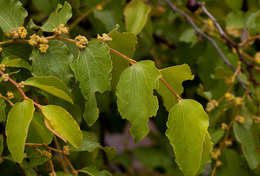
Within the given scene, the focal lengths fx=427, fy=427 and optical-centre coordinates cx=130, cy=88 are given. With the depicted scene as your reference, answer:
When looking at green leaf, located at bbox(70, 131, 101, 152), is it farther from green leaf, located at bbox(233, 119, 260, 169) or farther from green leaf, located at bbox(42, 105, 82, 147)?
green leaf, located at bbox(233, 119, 260, 169)

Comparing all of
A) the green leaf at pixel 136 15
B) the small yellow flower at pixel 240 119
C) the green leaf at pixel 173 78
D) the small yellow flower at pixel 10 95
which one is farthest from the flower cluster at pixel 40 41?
the small yellow flower at pixel 240 119

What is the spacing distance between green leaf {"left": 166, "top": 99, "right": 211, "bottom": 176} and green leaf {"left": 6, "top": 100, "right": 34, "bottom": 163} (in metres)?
0.28

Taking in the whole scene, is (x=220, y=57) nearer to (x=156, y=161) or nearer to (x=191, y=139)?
(x=191, y=139)

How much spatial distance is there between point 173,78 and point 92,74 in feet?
0.56

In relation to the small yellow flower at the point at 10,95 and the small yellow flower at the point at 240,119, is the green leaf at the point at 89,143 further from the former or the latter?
the small yellow flower at the point at 240,119

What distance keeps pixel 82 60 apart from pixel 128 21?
48cm

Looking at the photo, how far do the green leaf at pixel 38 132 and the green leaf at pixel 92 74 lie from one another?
0.09 m

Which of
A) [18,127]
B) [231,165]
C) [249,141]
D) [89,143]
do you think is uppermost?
[18,127]

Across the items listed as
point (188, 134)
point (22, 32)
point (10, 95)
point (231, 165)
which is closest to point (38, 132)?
point (10, 95)

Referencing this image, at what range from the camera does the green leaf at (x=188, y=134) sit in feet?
2.68

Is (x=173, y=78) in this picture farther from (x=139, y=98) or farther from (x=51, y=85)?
(x=51, y=85)

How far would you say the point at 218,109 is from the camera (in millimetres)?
Answer: 1271

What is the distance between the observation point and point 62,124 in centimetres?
78

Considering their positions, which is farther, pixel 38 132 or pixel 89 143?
pixel 89 143
